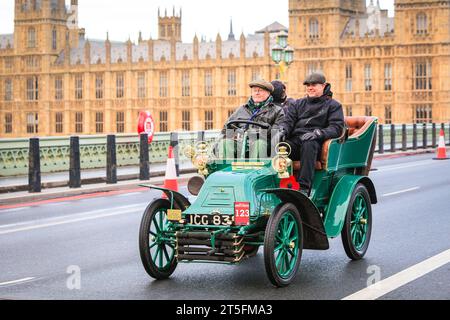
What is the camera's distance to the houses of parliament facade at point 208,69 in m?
66.9

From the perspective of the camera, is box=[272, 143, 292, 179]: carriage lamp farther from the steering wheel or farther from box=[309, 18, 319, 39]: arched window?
box=[309, 18, 319, 39]: arched window

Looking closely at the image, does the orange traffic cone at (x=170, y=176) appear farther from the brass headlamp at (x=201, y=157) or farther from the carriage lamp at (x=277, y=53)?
the carriage lamp at (x=277, y=53)

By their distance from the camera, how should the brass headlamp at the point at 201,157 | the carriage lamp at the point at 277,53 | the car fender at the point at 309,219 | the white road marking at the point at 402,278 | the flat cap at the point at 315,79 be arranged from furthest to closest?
the carriage lamp at the point at 277,53 → the flat cap at the point at 315,79 → the brass headlamp at the point at 201,157 → the car fender at the point at 309,219 → the white road marking at the point at 402,278

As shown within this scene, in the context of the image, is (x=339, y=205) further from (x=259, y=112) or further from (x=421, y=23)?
(x=421, y=23)

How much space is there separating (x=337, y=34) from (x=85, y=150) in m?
49.6

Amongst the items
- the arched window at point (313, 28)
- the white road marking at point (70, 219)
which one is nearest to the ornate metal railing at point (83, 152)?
the white road marking at point (70, 219)

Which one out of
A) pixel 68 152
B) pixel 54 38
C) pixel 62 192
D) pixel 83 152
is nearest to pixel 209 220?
pixel 62 192

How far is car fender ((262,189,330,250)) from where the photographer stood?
746 centimetres

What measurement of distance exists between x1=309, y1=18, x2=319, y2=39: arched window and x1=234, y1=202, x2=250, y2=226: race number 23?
65.1m

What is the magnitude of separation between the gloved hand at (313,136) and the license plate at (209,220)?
1.20 meters

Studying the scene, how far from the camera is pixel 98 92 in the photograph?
8044 cm

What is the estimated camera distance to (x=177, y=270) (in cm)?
816

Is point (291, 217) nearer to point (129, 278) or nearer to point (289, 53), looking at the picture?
point (129, 278)

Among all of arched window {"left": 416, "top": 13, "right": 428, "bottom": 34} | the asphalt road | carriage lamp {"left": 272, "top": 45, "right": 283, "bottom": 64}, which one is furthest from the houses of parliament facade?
the asphalt road
